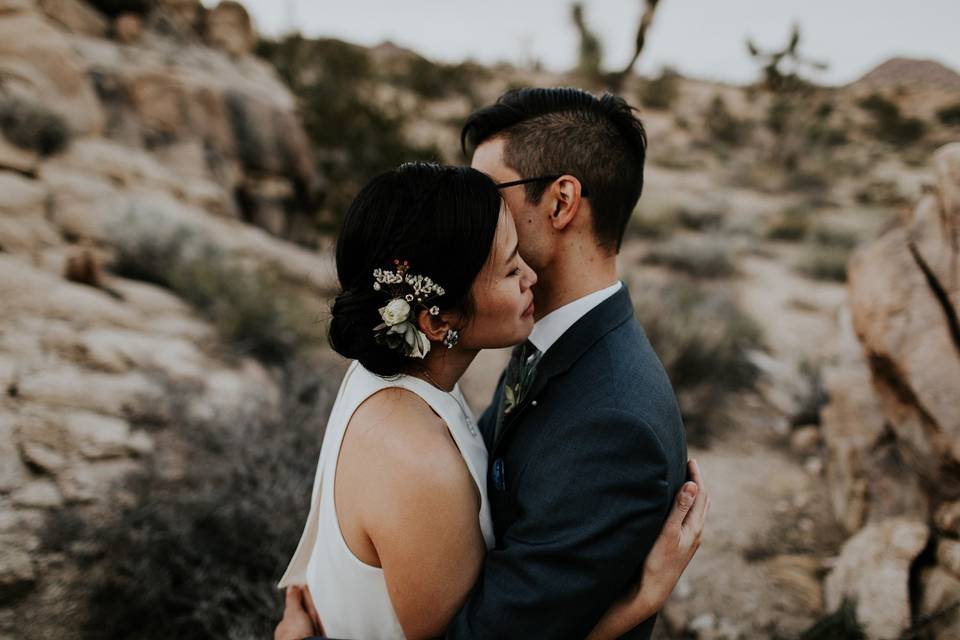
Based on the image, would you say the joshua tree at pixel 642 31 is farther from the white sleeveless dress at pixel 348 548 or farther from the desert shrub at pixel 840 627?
the white sleeveless dress at pixel 348 548

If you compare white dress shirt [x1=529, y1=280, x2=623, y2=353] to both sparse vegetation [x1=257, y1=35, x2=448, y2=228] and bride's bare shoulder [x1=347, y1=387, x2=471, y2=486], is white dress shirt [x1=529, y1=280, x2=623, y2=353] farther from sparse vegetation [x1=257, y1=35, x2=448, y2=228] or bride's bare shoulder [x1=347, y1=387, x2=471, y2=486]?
sparse vegetation [x1=257, y1=35, x2=448, y2=228]

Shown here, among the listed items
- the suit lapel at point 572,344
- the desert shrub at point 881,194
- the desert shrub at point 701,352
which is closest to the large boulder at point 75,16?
the desert shrub at point 701,352

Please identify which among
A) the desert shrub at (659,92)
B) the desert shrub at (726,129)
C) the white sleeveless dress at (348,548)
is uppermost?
the desert shrub at (659,92)

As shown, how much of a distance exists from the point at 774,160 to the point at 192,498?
22634mm

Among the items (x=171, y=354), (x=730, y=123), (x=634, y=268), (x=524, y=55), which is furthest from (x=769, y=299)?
(x=524, y=55)

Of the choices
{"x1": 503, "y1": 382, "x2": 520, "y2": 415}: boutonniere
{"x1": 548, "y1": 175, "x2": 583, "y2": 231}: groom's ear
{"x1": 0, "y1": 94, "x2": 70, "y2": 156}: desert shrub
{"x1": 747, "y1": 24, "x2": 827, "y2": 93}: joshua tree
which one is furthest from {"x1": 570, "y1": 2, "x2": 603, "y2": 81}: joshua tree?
{"x1": 503, "y1": 382, "x2": 520, "y2": 415}: boutonniere

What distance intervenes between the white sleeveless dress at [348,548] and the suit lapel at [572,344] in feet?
0.53

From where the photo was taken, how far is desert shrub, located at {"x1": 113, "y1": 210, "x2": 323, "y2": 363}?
502 centimetres

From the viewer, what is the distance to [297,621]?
1.78 meters

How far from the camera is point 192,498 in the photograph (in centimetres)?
289

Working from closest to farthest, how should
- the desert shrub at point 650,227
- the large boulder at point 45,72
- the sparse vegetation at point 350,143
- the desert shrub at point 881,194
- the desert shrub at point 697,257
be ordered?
the large boulder at point 45,72
the desert shrub at point 697,257
the sparse vegetation at point 350,143
the desert shrub at point 650,227
the desert shrub at point 881,194

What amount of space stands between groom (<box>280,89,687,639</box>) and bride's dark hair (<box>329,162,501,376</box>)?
0.35 m

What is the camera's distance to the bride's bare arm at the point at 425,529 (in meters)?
1.24

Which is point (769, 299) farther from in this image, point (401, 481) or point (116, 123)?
point (116, 123)
